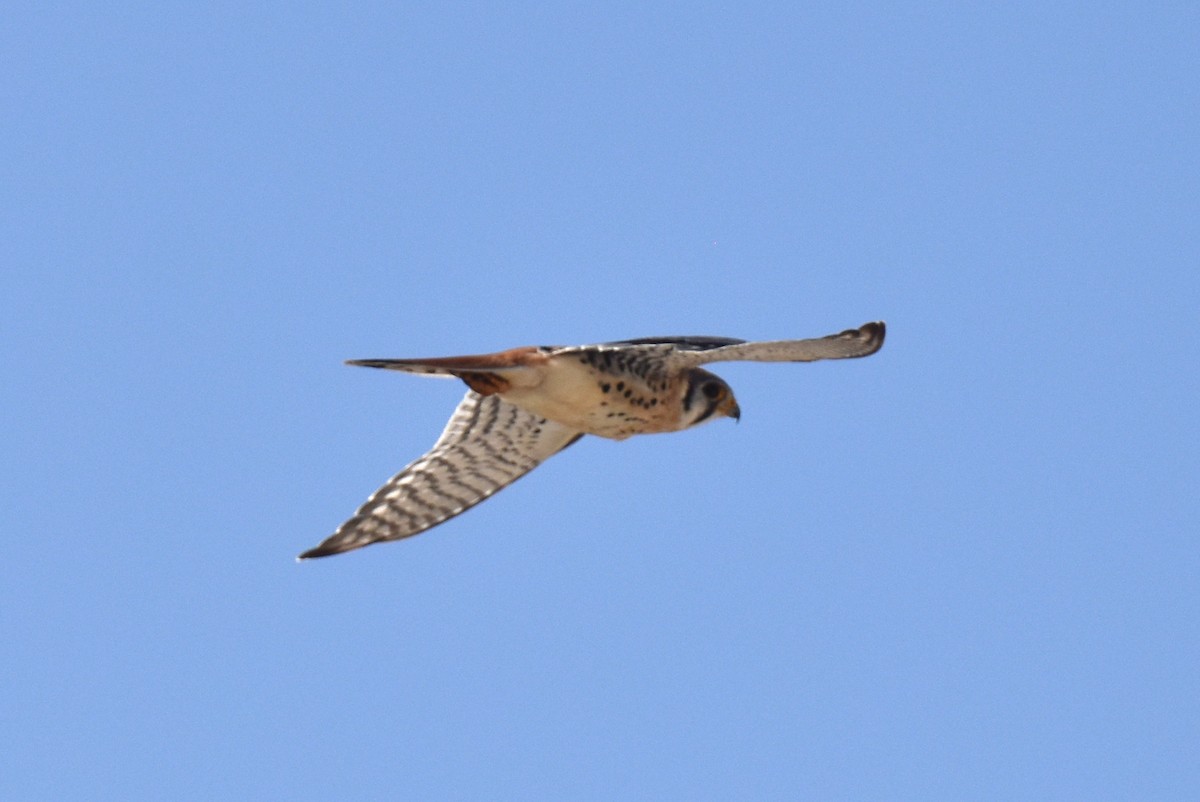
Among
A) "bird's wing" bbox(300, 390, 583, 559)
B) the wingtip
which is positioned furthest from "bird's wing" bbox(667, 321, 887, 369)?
"bird's wing" bbox(300, 390, 583, 559)

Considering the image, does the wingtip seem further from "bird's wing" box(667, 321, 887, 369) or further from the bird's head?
the bird's head

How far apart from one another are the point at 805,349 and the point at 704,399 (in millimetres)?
1484

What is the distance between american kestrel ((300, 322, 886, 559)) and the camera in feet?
32.5

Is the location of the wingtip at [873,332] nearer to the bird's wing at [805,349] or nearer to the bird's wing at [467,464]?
the bird's wing at [805,349]

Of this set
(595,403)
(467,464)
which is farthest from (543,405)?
(467,464)

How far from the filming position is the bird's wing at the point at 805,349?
9641 millimetres

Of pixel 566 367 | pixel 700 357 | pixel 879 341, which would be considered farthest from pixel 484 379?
pixel 879 341

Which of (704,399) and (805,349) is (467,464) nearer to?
(704,399)

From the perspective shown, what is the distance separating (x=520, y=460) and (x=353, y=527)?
118 centimetres

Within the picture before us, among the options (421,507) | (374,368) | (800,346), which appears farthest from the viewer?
(421,507)

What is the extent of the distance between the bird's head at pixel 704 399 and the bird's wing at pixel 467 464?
3.00 feet

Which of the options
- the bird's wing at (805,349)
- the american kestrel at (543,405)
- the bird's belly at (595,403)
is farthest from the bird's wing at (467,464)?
the bird's wing at (805,349)

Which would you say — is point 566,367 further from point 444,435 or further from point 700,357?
point 444,435

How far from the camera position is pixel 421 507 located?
38.0ft
